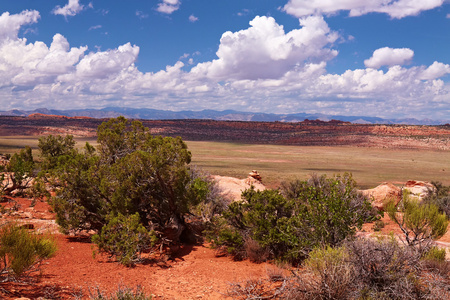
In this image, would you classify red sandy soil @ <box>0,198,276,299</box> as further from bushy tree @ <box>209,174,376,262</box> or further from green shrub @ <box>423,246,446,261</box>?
green shrub @ <box>423,246,446,261</box>

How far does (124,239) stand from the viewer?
8.49 meters

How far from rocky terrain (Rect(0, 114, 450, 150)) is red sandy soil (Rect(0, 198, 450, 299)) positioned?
7661 cm

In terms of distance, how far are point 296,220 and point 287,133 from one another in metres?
98.9

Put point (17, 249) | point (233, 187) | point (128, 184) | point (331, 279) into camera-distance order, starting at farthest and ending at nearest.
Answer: point (233, 187) → point (128, 184) → point (17, 249) → point (331, 279)

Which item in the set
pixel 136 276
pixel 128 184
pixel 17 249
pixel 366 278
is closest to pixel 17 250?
pixel 17 249

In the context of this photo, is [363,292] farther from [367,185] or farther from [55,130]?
[55,130]

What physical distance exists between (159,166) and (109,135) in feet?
9.55

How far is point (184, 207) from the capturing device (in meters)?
9.87

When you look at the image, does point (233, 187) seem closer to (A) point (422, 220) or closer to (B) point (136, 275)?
(B) point (136, 275)

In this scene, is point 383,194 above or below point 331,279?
below

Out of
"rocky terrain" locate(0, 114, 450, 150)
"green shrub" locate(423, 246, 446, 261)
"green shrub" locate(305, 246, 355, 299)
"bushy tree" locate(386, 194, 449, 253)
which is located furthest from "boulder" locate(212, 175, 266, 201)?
"rocky terrain" locate(0, 114, 450, 150)

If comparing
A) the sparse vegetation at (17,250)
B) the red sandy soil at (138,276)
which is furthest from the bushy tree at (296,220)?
the sparse vegetation at (17,250)

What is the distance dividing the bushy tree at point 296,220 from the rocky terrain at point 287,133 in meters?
75.0

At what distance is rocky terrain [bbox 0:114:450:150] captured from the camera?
79.3 meters
